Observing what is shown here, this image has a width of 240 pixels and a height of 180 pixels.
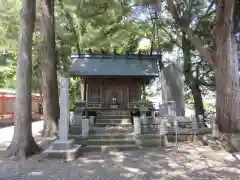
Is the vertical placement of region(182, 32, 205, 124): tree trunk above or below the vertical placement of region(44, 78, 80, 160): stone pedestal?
above

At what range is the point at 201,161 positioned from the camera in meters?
6.53

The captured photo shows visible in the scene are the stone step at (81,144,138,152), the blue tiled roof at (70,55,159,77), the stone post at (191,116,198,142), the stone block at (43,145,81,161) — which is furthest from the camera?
the blue tiled roof at (70,55,159,77)

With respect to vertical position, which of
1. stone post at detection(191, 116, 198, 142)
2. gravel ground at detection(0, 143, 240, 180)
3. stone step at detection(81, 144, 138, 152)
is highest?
stone post at detection(191, 116, 198, 142)

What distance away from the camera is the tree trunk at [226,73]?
8.33 m

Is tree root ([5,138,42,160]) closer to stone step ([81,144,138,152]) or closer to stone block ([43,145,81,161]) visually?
stone block ([43,145,81,161])

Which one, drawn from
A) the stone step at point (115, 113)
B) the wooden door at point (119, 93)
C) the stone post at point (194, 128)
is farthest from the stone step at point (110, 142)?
the wooden door at point (119, 93)

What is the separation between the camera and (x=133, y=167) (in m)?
6.00

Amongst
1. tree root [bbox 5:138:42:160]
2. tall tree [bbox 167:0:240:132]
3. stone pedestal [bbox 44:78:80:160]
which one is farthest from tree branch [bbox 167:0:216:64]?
tree root [bbox 5:138:42:160]

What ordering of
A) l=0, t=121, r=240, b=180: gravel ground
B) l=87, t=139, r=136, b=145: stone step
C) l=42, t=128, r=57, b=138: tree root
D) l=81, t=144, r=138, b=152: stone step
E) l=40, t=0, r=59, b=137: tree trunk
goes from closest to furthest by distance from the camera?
l=0, t=121, r=240, b=180: gravel ground < l=81, t=144, r=138, b=152: stone step < l=87, t=139, r=136, b=145: stone step < l=42, t=128, r=57, b=138: tree root < l=40, t=0, r=59, b=137: tree trunk

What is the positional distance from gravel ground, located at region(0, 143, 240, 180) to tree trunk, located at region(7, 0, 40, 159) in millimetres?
528

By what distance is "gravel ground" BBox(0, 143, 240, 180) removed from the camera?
5.27 metres

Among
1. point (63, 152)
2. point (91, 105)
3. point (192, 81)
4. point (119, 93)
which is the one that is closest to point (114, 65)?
point (119, 93)

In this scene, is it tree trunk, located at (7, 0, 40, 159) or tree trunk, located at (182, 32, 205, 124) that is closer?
tree trunk, located at (7, 0, 40, 159)

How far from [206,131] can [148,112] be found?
3523mm
